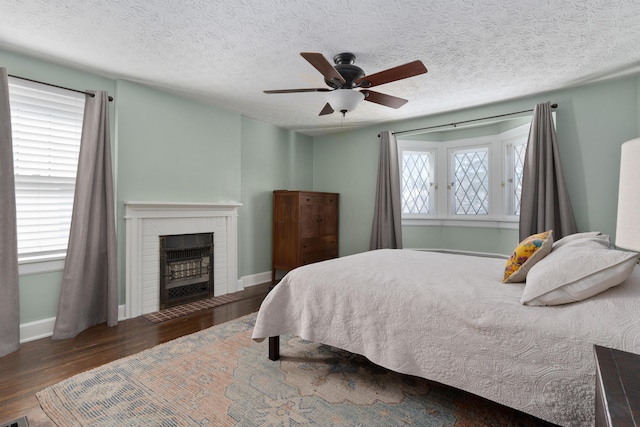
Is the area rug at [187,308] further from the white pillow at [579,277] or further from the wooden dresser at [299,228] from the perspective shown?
the white pillow at [579,277]

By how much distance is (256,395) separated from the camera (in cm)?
176

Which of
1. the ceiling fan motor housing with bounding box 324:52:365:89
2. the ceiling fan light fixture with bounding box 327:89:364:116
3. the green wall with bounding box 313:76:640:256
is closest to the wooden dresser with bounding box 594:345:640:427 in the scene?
Answer: the ceiling fan light fixture with bounding box 327:89:364:116

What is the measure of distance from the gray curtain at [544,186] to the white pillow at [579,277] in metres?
1.97

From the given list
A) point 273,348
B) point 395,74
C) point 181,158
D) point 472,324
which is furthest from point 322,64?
point 181,158

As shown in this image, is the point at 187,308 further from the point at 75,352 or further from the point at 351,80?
the point at 351,80

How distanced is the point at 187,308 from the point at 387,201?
9.07 feet

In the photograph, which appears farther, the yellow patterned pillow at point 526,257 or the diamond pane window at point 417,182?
the diamond pane window at point 417,182

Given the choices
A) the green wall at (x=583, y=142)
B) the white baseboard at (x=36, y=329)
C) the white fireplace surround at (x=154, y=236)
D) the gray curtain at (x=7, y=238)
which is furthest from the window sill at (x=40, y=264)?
the green wall at (x=583, y=142)

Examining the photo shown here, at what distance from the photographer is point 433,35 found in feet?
7.33

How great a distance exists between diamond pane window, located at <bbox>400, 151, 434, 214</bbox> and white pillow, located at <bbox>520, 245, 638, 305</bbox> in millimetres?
3409

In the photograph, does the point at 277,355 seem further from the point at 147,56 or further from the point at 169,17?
the point at 147,56

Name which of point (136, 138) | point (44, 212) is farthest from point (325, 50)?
point (44, 212)

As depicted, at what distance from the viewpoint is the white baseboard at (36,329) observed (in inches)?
99.0

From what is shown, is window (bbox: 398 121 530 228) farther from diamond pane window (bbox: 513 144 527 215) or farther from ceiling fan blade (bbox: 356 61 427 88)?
ceiling fan blade (bbox: 356 61 427 88)
